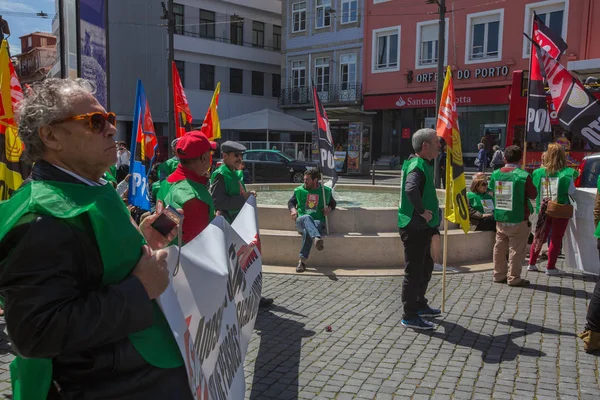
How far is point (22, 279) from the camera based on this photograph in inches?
62.0

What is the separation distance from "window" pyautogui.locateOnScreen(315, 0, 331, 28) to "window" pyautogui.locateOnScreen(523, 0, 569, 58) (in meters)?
13.0

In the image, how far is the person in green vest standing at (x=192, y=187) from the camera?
3.81 metres

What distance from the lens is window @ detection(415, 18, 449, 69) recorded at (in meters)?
29.8

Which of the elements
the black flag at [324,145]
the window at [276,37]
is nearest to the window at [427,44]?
the window at [276,37]

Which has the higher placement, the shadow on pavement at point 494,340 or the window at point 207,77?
the window at point 207,77

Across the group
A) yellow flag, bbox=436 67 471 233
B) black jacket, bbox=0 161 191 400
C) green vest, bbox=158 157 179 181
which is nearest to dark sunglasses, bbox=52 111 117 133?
black jacket, bbox=0 161 191 400

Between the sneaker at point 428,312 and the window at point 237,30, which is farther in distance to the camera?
the window at point 237,30

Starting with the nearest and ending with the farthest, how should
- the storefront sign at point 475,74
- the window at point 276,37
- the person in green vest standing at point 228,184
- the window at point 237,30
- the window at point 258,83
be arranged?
the person in green vest standing at point 228,184
the storefront sign at point 475,74
the window at point 237,30
the window at point 258,83
the window at point 276,37

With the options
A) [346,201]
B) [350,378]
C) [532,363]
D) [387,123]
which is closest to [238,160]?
[350,378]

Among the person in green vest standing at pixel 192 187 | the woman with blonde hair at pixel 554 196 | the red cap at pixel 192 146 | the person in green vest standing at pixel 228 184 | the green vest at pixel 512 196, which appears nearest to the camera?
the person in green vest standing at pixel 192 187

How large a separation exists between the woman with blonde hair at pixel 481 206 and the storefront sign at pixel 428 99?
20.4 meters

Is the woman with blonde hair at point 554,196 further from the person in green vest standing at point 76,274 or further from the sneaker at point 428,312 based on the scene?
the person in green vest standing at point 76,274

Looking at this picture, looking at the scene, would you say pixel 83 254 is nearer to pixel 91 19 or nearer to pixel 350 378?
pixel 350 378

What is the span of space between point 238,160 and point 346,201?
6202mm
